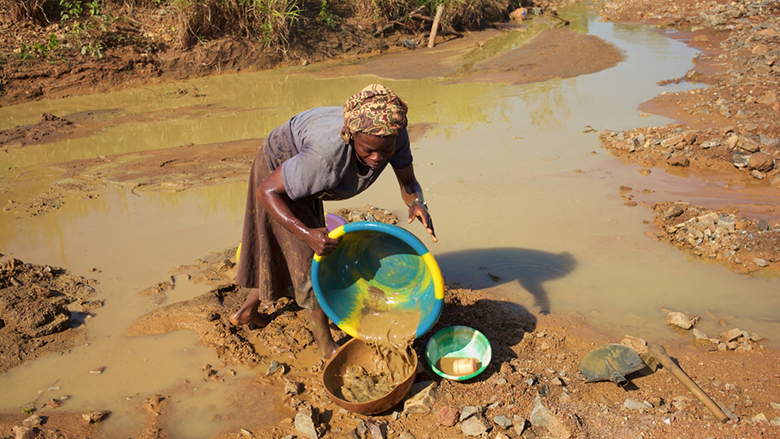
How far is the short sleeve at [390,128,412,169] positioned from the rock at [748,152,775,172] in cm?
406

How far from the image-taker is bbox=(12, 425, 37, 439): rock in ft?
7.55

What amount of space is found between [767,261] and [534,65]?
7.62m

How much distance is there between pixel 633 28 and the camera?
1552 centimetres

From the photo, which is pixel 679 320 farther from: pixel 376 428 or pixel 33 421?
pixel 33 421

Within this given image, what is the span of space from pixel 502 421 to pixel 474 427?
13 cm

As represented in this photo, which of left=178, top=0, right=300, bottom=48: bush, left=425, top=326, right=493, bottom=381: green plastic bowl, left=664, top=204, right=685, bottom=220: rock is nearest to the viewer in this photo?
left=425, top=326, right=493, bottom=381: green plastic bowl

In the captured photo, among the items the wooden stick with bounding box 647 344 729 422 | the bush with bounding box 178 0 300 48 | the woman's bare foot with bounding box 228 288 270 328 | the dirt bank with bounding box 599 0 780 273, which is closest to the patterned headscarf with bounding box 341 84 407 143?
the woman's bare foot with bounding box 228 288 270 328

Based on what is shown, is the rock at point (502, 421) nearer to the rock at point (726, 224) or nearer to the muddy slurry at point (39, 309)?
the muddy slurry at point (39, 309)

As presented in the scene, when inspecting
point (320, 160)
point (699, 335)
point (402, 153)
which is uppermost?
point (320, 160)

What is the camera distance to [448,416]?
7.73 ft

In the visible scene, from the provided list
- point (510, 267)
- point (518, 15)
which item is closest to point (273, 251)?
point (510, 267)

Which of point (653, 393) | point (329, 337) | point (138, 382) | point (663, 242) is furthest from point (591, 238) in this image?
point (138, 382)

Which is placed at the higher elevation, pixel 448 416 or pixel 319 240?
pixel 319 240

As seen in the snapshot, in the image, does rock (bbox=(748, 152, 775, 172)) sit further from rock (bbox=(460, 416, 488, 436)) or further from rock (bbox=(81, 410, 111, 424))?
rock (bbox=(81, 410, 111, 424))
